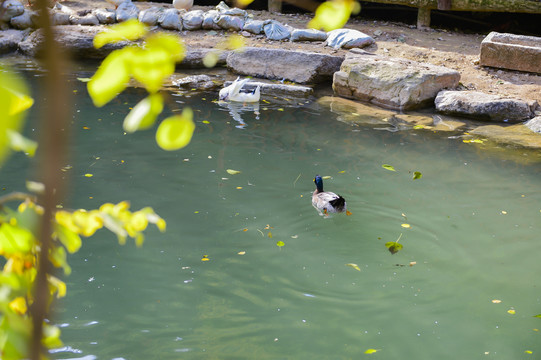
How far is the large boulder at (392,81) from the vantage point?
30.0 ft

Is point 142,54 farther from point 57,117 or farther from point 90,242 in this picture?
point 90,242

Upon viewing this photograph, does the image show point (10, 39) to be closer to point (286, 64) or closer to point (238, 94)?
point (238, 94)

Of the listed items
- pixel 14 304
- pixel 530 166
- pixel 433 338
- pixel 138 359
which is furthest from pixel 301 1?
pixel 530 166

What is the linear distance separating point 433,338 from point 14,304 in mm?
3331

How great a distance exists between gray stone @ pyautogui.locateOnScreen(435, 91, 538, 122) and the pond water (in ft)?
3.94

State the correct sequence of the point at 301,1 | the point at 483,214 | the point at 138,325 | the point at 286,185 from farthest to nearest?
the point at 286,185 → the point at 483,214 → the point at 138,325 → the point at 301,1

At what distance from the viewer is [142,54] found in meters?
0.88

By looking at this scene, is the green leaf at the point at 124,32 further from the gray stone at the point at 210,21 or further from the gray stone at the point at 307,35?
the gray stone at the point at 210,21

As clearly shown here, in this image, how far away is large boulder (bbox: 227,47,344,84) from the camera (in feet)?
33.9

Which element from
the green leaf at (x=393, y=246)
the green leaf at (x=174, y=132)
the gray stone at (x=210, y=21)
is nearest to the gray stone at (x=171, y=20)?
the gray stone at (x=210, y=21)

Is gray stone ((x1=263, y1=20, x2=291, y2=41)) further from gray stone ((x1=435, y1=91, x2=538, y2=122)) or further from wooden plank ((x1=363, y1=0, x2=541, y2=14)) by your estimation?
gray stone ((x1=435, y1=91, x2=538, y2=122))

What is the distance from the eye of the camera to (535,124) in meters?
8.33

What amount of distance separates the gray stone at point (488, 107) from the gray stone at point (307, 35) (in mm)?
3455

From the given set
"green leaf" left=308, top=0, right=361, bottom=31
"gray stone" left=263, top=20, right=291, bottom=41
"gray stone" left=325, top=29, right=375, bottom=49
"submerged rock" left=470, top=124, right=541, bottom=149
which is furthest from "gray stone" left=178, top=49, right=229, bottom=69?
"green leaf" left=308, top=0, right=361, bottom=31
